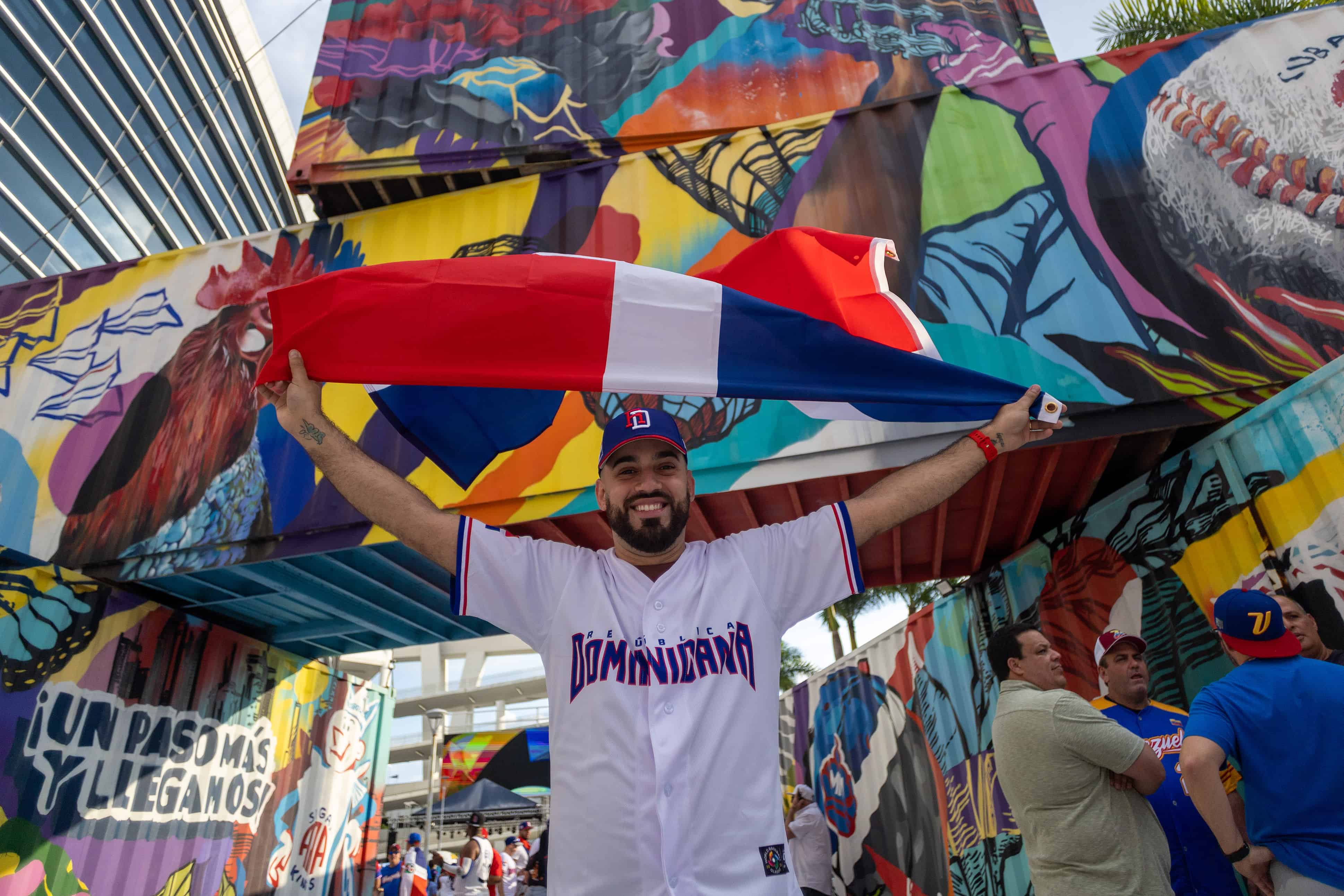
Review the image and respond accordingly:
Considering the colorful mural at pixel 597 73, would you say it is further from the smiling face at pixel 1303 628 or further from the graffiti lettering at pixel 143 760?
the smiling face at pixel 1303 628

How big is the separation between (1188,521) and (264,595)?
8424 millimetres

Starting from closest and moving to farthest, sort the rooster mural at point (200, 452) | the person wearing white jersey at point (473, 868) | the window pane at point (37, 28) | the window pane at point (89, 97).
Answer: the rooster mural at point (200, 452) → the person wearing white jersey at point (473, 868) → the window pane at point (37, 28) → the window pane at point (89, 97)

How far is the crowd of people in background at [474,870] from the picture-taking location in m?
8.51

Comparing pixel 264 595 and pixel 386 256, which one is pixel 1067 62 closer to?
pixel 386 256

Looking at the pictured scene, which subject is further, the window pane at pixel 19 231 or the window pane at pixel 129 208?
the window pane at pixel 129 208

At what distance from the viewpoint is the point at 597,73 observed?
909 cm

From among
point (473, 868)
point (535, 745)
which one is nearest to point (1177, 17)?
→ point (473, 868)

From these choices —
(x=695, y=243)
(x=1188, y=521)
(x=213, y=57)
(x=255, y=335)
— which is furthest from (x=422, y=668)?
(x=1188, y=521)

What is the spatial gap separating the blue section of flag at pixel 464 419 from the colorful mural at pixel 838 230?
2.51m

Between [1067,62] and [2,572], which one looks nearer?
[2,572]

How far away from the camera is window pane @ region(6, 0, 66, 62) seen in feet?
68.3

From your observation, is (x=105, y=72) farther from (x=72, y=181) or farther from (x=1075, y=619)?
(x=1075, y=619)

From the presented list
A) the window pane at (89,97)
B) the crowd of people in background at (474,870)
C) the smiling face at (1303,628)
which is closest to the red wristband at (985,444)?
the smiling face at (1303,628)

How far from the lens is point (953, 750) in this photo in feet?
24.8
